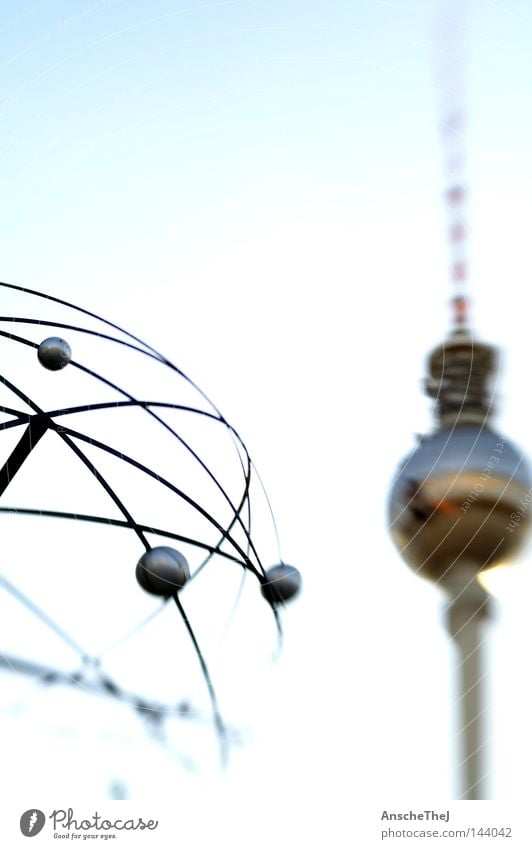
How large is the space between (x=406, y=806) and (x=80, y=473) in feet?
16.6

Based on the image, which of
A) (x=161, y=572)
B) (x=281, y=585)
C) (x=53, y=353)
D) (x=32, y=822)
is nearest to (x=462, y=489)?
(x=281, y=585)

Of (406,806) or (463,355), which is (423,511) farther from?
(406,806)

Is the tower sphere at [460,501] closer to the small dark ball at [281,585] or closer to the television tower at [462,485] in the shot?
the television tower at [462,485]

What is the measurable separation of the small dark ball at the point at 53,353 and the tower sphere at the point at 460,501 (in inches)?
679

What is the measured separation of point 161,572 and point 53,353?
1.95m

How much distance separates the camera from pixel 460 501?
24.6 meters

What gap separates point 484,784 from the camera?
1731 cm

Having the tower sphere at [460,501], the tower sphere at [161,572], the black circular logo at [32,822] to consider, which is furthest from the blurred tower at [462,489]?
the tower sphere at [161,572]

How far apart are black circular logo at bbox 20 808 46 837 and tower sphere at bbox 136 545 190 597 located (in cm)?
275

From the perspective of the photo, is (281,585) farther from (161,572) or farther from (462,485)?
(462,485)

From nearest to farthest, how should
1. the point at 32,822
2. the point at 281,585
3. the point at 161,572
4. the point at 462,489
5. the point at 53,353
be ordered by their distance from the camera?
1. the point at 53,353
2. the point at 161,572
3. the point at 32,822
4. the point at 281,585
5. the point at 462,489

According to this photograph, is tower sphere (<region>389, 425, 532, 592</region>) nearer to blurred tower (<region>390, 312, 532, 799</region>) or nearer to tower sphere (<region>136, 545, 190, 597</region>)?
blurred tower (<region>390, 312, 532, 799</region>)

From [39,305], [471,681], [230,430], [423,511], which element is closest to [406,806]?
[230,430]

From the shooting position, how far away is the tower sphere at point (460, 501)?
2491 centimetres
